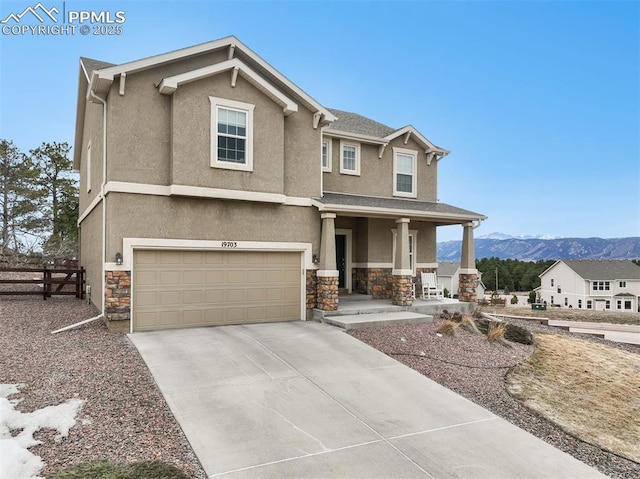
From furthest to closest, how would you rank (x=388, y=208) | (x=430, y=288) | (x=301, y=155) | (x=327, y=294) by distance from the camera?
1. (x=430, y=288)
2. (x=388, y=208)
3. (x=301, y=155)
4. (x=327, y=294)

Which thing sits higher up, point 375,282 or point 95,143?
point 95,143

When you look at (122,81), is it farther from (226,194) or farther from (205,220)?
(205,220)

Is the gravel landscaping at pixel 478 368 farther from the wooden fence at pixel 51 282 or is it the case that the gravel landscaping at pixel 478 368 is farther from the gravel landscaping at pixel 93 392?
the wooden fence at pixel 51 282

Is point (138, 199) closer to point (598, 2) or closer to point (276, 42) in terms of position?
point (276, 42)

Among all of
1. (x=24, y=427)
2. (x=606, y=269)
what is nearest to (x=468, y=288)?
(x=24, y=427)

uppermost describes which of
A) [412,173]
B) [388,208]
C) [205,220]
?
[412,173]

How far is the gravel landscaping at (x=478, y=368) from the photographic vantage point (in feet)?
17.9

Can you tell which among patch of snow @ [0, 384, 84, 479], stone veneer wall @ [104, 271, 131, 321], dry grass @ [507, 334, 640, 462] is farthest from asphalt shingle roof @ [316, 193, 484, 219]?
patch of snow @ [0, 384, 84, 479]

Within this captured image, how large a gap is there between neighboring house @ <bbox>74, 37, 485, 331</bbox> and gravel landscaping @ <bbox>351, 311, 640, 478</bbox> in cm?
246

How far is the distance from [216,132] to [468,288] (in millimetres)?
10134

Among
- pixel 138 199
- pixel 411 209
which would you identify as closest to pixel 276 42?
pixel 411 209

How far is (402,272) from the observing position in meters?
12.7

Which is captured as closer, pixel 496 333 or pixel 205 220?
pixel 205 220

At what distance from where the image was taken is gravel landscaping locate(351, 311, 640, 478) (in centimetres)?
546
